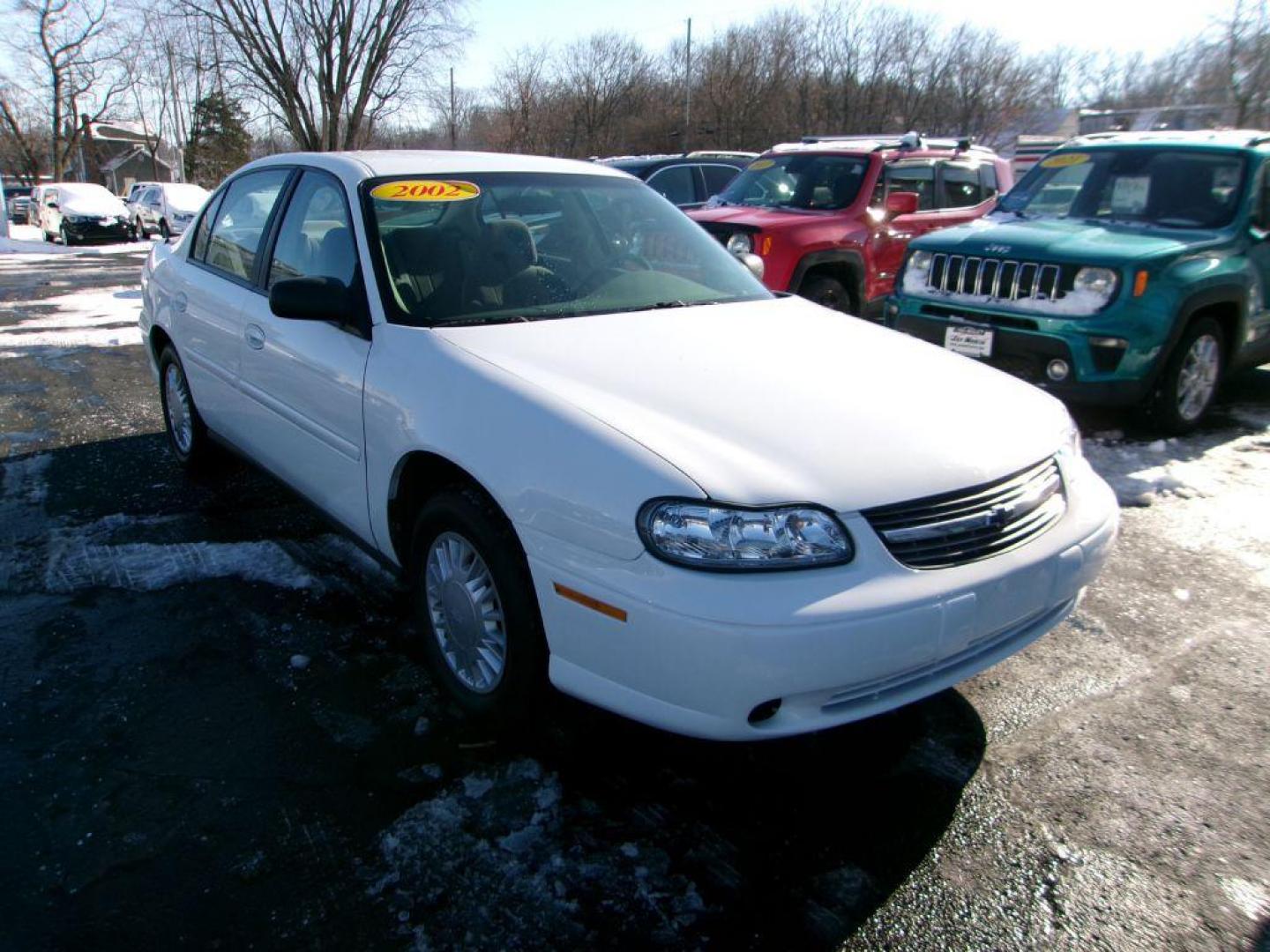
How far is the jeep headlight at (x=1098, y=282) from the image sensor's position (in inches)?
211

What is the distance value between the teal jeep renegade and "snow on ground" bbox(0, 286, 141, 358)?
7686 millimetres

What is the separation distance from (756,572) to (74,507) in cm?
387

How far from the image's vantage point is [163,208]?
26.0 m

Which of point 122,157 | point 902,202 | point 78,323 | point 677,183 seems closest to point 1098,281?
point 902,202

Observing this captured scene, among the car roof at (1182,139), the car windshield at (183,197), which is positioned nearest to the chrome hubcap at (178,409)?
the car roof at (1182,139)

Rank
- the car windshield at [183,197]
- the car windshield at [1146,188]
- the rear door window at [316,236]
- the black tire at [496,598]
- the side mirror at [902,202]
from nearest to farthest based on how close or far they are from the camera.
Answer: the black tire at [496,598], the rear door window at [316,236], the car windshield at [1146,188], the side mirror at [902,202], the car windshield at [183,197]

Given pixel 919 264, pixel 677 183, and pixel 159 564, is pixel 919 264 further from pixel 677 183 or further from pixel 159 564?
pixel 677 183

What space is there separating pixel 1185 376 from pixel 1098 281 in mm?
925

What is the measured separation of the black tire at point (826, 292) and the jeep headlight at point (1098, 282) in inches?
106

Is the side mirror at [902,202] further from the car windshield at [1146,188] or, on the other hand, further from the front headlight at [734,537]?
the front headlight at [734,537]

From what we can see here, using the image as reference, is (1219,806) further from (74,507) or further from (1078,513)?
(74,507)

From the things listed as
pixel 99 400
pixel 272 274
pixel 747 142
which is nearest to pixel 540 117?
pixel 747 142

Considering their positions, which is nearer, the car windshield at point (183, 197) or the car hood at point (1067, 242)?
the car hood at point (1067, 242)

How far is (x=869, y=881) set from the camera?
2.23m
